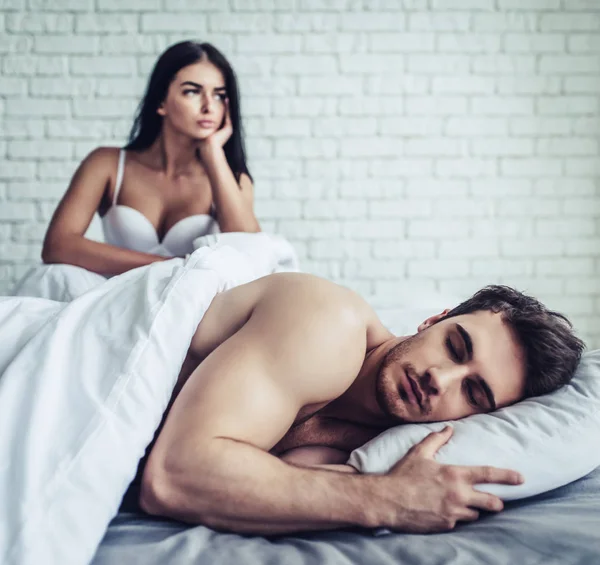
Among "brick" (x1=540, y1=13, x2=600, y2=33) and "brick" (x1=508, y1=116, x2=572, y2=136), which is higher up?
"brick" (x1=540, y1=13, x2=600, y2=33)

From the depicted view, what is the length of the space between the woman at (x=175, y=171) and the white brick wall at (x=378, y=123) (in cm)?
57

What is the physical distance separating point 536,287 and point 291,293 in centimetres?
237

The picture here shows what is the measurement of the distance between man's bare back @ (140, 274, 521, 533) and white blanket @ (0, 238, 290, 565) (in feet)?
0.17

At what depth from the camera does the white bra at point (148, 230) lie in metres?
2.30

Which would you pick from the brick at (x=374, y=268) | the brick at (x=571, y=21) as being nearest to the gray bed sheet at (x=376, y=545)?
the brick at (x=374, y=268)

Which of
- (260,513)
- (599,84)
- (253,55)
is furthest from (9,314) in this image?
(599,84)

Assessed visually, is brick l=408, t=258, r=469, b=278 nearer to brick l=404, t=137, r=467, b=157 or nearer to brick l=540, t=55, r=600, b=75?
brick l=404, t=137, r=467, b=157

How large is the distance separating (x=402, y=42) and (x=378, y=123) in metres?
0.38

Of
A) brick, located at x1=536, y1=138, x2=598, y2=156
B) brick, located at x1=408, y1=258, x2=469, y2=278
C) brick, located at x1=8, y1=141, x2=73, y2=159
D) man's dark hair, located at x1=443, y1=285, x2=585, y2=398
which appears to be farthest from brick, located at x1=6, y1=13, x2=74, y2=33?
man's dark hair, located at x1=443, y1=285, x2=585, y2=398

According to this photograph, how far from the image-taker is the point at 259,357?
93cm

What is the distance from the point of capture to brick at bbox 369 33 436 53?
2984 millimetres

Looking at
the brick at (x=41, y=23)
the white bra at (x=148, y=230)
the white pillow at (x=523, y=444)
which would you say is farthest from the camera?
the brick at (x=41, y=23)

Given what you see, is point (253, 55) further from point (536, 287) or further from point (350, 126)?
point (536, 287)

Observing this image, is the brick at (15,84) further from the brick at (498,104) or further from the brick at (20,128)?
the brick at (498,104)
